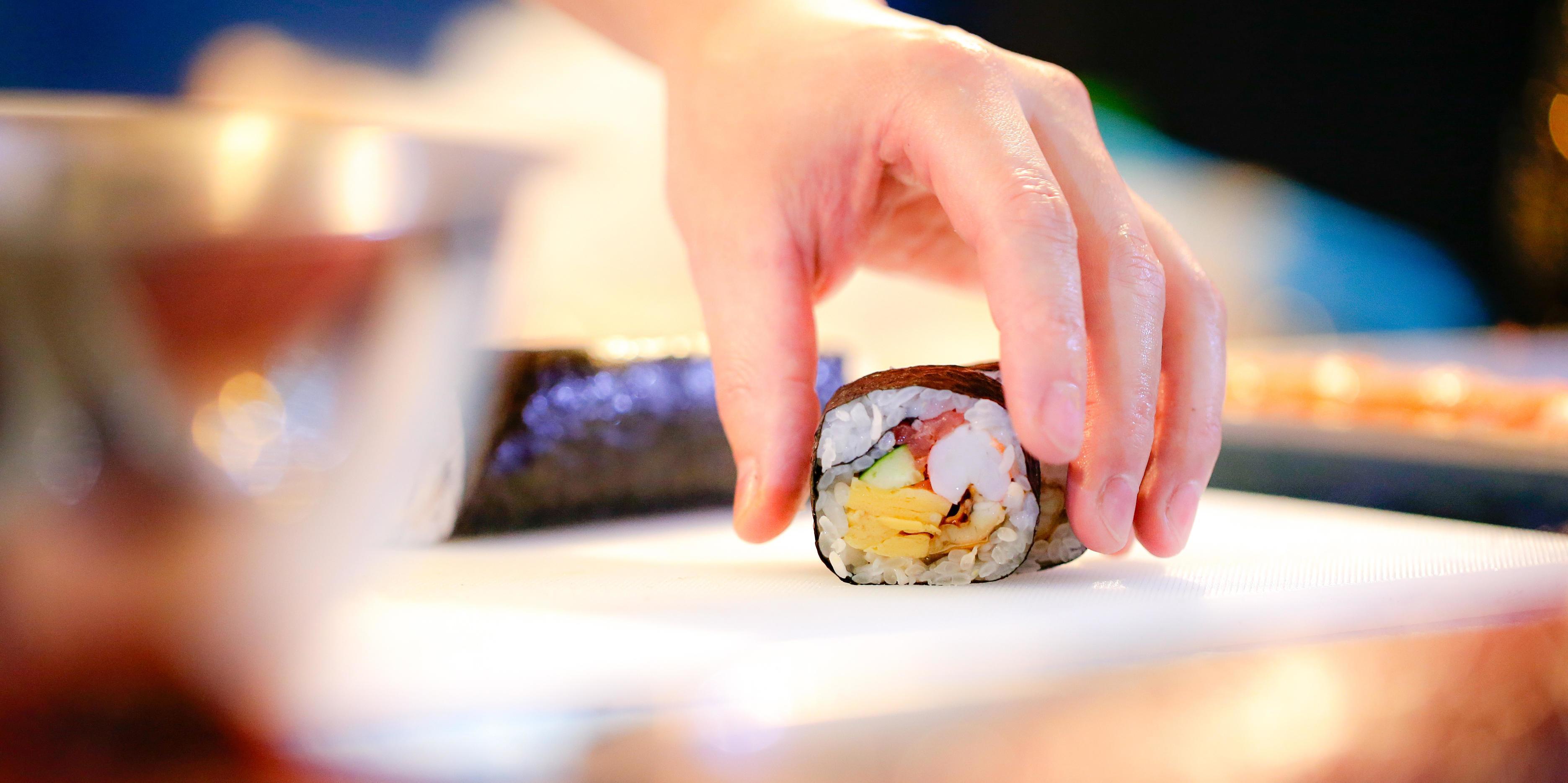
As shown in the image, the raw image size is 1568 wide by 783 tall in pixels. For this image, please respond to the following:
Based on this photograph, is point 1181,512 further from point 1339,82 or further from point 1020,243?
point 1339,82

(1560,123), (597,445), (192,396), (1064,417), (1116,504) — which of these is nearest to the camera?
(192,396)

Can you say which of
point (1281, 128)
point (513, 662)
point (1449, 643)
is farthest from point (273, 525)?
point (1281, 128)

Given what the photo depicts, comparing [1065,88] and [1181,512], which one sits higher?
[1065,88]

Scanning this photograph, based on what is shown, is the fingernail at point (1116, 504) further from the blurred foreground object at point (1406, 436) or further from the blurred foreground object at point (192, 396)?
the blurred foreground object at point (1406, 436)

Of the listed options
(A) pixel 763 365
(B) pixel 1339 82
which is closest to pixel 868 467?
(A) pixel 763 365

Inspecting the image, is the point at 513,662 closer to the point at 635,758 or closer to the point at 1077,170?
the point at 635,758

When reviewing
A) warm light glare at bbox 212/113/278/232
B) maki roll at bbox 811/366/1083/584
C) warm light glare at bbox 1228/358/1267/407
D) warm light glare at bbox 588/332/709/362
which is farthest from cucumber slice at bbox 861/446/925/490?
warm light glare at bbox 1228/358/1267/407

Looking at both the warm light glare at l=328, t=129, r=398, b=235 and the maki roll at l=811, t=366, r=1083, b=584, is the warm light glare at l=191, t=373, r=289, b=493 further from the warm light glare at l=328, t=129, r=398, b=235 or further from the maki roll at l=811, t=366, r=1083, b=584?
the maki roll at l=811, t=366, r=1083, b=584
